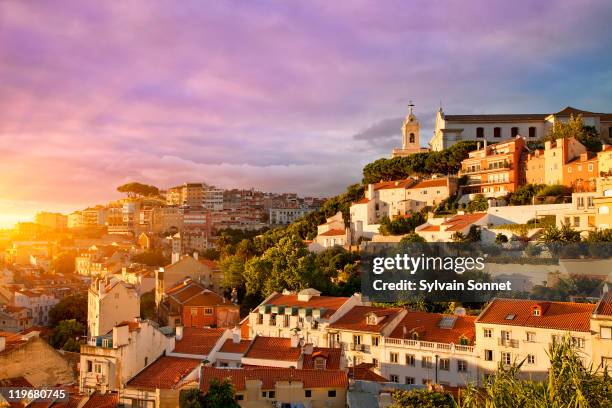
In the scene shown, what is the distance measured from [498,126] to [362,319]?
61.1 metres

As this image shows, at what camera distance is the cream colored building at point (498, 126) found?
299 ft

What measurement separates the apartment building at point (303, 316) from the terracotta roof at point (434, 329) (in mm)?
4721

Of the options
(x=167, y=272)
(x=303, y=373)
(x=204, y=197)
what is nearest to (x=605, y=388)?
(x=303, y=373)

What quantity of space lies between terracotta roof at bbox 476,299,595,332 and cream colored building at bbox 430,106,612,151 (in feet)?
193

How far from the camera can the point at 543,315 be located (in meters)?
35.9

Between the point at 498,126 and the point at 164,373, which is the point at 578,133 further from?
the point at 164,373

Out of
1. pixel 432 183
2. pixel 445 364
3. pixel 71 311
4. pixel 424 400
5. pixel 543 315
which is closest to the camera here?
pixel 424 400

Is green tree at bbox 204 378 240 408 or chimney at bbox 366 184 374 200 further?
chimney at bbox 366 184 374 200

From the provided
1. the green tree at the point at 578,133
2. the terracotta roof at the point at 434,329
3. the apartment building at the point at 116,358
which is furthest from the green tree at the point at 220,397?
the green tree at the point at 578,133

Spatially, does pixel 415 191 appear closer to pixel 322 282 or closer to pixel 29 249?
pixel 322 282

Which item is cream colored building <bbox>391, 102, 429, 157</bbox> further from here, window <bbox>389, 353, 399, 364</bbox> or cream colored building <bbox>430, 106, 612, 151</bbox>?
window <bbox>389, 353, 399, 364</bbox>

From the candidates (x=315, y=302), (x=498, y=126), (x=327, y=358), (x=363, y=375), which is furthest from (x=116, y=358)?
(x=498, y=126)

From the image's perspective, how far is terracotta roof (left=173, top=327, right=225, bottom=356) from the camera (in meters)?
35.4

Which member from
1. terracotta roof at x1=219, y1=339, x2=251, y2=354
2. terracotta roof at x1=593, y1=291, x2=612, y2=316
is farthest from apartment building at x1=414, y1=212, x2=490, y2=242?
terracotta roof at x1=219, y1=339, x2=251, y2=354
